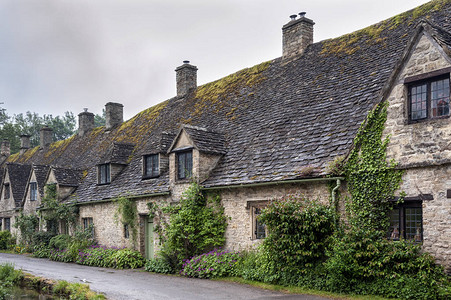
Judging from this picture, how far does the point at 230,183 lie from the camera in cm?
1578

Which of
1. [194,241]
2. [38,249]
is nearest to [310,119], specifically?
[194,241]

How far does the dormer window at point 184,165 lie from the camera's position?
59.3 feet

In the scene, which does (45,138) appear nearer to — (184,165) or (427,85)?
(184,165)

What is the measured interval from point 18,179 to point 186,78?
16.1 m

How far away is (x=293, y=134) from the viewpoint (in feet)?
51.7

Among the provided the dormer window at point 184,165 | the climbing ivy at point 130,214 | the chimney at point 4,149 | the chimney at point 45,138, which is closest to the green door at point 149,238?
the climbing ivy at point 130,214

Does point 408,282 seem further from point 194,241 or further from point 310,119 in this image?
point 194,241

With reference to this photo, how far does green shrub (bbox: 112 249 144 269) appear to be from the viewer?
65.0 feet

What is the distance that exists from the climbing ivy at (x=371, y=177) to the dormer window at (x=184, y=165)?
718 cm

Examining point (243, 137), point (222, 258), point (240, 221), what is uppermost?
point (243, 137)

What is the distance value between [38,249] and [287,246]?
735 inches

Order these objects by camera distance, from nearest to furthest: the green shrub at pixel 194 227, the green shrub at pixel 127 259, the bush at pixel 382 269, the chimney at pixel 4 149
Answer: the bush at pixel 382 269, the green shrub at pixel 194 227, the green shrub at pixel 127 259, the chimney at pixel 4 149

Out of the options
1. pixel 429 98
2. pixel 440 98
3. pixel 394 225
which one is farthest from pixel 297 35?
pixel 394 225

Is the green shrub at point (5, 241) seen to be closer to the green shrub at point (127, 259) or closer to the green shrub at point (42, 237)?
the green shrub at point (42, 237)
